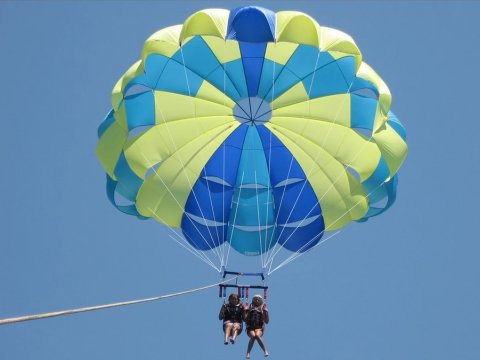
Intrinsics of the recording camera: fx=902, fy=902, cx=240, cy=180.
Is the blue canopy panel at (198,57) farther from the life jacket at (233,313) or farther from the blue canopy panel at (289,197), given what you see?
the life jacket at (233,313)

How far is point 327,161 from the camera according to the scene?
1555 centimetres

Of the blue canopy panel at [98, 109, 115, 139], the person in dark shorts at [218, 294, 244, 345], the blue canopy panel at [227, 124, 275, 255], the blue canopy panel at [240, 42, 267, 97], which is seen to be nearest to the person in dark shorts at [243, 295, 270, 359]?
the person in dark shorts at [218, 294, 244, 345]

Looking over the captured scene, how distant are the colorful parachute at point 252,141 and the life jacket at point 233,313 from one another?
210 centimetres

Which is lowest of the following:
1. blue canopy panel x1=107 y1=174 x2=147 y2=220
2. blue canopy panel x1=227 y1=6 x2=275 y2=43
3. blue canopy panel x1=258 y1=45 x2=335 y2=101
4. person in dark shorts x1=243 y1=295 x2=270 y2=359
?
person in dark shorts x1=243 y1=295 x2=270 y2=359

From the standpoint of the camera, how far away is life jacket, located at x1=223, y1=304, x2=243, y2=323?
13969 mm

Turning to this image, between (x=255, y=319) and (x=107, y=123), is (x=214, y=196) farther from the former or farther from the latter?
(x=255, y=319)

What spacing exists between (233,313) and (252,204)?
99.6 inches

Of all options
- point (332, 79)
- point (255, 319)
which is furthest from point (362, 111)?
point (255, 319)

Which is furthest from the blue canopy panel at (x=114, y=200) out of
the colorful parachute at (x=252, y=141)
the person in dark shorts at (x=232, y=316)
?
the person in dark shorts at (x=232, y=316)

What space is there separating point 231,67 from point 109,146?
2454 mm

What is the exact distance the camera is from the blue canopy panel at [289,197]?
15.8 m

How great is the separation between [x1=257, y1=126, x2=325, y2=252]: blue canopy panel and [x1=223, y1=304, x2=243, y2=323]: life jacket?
2320mm

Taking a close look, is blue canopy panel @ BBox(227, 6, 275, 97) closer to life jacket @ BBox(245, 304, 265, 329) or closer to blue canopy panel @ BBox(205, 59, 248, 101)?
blue canopy panel @ BBox(205, 59, 248, 101)

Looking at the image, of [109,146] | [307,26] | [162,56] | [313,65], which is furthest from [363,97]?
[109,146]
